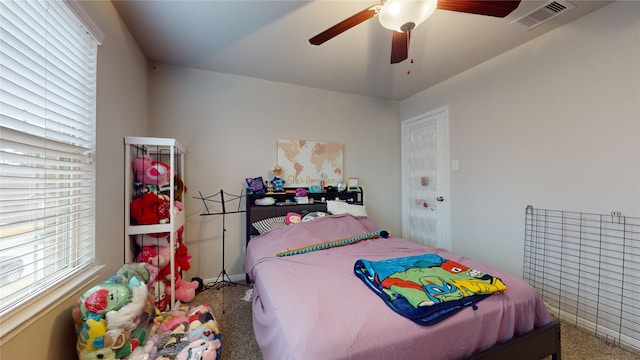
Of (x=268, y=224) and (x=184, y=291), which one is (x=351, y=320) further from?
(x=184, y=291)

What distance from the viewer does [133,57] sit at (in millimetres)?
2098

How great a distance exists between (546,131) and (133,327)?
342cm

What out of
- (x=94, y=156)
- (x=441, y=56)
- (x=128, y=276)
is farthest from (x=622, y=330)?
(x=94, y=156)

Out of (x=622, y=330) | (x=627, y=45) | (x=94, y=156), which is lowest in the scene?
(x=622, y=330)

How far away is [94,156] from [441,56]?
10.2 ft

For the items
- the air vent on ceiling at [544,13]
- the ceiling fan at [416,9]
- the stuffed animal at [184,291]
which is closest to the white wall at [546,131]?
the air vent on ceiling at [544,13]

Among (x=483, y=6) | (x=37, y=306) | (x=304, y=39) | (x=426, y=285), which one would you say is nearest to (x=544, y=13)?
(x=483, y=6)

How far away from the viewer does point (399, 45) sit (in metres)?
1.62

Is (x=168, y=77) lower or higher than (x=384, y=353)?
higher

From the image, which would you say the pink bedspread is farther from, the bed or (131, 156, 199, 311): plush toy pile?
(131, 156, 199, 311): plush toy pile

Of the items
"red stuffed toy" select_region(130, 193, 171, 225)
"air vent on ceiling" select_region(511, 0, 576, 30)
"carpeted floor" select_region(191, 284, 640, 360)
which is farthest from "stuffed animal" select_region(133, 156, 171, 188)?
"air vent on ceiling" select_region(511, 0, 576, 30)

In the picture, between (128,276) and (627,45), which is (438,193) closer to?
(627,45)

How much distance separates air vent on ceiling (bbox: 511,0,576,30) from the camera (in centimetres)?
177

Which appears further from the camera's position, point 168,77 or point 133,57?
point 168,77
